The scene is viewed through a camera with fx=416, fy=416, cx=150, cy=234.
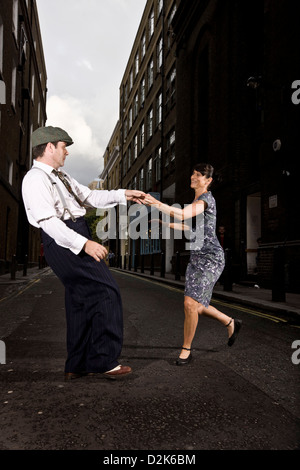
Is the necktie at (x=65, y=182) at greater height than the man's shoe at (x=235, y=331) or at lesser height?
greater

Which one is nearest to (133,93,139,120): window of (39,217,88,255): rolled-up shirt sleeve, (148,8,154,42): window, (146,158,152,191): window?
(148,8,154,42): window

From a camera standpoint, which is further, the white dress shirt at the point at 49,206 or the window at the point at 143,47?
the window at the point at 143,47

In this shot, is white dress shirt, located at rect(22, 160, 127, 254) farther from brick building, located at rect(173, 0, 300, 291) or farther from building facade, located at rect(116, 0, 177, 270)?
building facade, located at rect(116, 0, 177, 270)

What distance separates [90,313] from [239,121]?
510 inches

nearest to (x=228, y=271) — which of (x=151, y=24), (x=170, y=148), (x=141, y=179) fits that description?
(x=170, y=148)

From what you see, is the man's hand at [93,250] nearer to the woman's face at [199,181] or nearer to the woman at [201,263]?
the woman at [201,263]

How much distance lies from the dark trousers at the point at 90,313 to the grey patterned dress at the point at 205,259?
0.94 m

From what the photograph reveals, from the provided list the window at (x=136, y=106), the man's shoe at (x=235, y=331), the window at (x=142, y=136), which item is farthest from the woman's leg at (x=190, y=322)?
the window at (x=136, y=106)

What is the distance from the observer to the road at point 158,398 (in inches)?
82.2

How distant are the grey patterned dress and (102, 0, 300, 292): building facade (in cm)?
454

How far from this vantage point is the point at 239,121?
48.0 feet

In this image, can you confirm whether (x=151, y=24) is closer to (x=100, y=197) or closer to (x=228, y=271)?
(x=228, y=271)

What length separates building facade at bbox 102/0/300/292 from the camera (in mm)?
10703
